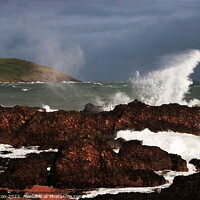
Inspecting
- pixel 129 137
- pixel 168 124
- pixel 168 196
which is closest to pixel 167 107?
pixel 168 124

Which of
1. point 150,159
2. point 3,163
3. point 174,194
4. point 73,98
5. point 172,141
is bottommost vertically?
point 174,194

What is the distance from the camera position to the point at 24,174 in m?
11.6

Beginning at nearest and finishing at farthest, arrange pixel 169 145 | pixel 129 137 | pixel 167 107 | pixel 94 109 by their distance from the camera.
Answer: pixel 169 145, pixel 129 137, pixel 167 107, pixel 94 109

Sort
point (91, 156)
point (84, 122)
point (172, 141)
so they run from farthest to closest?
point (84, 122)
point (172, 141)
point (91, 156)

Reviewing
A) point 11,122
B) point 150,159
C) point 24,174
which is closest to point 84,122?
point 11,122

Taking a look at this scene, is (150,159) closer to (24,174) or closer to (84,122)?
(24,174)

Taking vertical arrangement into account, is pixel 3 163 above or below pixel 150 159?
below

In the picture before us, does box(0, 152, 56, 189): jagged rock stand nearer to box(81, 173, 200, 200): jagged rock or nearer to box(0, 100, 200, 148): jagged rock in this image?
box(81, 173, 200, 200): jagged rock

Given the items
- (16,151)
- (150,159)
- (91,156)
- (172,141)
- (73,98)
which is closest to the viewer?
(91,156)

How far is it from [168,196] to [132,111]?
44.2 feet

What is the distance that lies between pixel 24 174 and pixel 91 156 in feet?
6.87

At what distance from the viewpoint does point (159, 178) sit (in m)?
11.7

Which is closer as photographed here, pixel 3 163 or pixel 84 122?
pixel 3 163

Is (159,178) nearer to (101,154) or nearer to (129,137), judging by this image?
(101,154)
